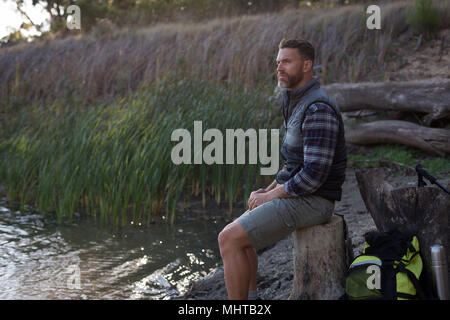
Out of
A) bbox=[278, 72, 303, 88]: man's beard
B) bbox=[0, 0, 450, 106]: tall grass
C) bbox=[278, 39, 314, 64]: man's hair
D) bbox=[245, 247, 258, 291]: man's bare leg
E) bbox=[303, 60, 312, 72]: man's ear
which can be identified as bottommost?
bbox=[245, 247, 258, 291]: man's bare leg

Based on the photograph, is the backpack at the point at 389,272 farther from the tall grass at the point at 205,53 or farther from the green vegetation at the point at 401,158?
the tall grass at the point at 205,53

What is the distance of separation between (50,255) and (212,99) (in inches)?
96.8

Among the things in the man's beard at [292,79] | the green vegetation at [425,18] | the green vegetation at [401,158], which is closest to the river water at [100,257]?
the man's beard at [292,79]

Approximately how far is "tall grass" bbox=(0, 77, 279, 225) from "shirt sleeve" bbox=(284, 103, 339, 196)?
2721mm

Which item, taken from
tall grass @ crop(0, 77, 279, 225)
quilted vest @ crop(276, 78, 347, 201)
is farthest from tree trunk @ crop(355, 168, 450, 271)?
tall grass @ crop(0, 77, 279, 225)

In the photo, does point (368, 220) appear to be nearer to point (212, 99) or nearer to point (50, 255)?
point (212, 99)

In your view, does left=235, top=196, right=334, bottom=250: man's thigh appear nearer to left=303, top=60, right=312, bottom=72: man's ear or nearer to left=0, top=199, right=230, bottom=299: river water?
left=303, top=60, right=312, bottom=72: man's ear

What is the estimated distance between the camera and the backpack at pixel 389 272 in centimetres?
247

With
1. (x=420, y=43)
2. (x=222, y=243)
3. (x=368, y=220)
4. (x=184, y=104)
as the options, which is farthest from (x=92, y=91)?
(x=222, y=243)

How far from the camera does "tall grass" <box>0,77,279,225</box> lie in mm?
5383

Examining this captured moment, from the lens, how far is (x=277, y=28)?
10.5 m

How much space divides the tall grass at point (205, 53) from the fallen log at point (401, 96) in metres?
1.33

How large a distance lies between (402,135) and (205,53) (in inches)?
169

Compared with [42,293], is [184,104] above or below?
above
